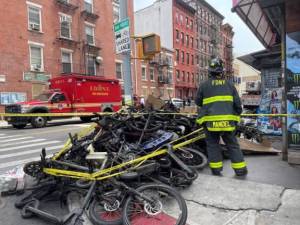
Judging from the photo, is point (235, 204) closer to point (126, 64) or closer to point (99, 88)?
point (126, 64)

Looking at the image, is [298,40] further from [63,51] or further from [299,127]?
[63,51]

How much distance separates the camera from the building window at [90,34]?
2765 centimetres

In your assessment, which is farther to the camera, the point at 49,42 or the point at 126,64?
the point at 49,42

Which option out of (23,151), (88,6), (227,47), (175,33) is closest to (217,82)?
(23,151)

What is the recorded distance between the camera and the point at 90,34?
92.0 ft

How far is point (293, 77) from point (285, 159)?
1616mm

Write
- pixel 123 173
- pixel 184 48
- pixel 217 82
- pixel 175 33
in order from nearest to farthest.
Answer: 1. pixel 123 173
2. pixel 217 82
3. pixel 175 33
4. pixel 184 48

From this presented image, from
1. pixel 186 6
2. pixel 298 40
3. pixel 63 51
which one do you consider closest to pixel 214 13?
pixel 186 6

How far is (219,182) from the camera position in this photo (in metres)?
4.53

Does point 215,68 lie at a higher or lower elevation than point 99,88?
lower

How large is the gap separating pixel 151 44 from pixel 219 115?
3.16 m

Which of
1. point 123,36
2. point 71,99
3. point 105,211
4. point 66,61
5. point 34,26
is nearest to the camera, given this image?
point 105,211

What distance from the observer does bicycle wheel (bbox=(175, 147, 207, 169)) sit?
5367 mm

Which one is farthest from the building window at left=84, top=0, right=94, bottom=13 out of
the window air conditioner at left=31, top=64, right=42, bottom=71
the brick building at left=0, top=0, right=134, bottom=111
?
the window air conditioner at left=31, top=64, right=42, bottom=71
